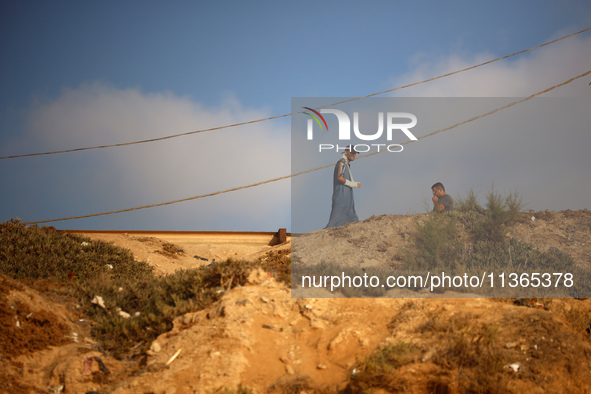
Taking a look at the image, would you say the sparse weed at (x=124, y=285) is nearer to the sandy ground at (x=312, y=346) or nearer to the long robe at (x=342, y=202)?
the sandy ground at (x=312, y=346)

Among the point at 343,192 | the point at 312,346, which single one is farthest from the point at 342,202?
the point at 312,346

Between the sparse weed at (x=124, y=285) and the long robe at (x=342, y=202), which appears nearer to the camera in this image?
the sparse weed at (x=124, y=285)

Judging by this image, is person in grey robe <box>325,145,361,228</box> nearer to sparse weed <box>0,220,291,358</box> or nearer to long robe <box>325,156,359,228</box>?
long robe <box>325,156,359,228</box>

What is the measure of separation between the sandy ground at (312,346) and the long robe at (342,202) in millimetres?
4393

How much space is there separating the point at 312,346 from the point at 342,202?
19.0 feet

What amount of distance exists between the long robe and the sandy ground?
439 cm

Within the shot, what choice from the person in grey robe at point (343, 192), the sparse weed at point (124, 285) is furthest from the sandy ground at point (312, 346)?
the person in grey robe at point (343, 192)

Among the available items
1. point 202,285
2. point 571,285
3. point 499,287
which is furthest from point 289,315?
point 571,285

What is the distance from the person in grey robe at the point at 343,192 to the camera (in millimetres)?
10430

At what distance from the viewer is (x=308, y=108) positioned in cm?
963

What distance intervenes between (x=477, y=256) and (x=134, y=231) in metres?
10.6

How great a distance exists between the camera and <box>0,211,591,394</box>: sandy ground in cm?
454

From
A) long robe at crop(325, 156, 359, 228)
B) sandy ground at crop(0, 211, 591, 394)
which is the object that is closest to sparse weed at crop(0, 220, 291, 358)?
sandy ground at crop(0, 211, 591, 394)

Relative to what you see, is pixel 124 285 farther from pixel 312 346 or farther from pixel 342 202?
pixel 342 202
